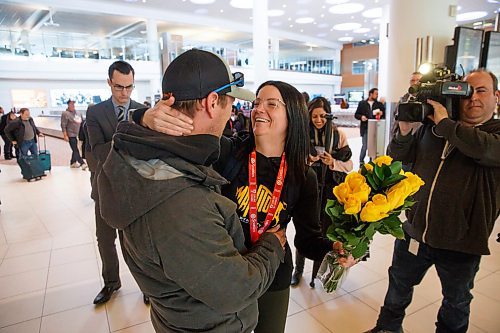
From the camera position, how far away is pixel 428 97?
1757 millimetres

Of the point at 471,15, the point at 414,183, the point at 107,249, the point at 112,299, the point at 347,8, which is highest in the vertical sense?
the point at 347,8

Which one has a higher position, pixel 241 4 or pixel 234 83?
pixel 241 4

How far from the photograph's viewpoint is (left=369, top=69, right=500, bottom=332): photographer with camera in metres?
1.60

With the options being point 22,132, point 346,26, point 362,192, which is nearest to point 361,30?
point 346,26

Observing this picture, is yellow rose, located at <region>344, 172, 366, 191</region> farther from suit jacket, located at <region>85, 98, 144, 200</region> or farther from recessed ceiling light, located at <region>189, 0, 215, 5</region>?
recessed ceiling light, located at <region>189, 0, 215, 5</region>

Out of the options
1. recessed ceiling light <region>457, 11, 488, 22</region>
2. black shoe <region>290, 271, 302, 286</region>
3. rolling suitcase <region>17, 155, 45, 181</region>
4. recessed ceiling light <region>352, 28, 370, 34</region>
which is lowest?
black shoe <region>290, 271, 302, 286</region>

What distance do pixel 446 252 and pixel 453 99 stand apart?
79 centimetres

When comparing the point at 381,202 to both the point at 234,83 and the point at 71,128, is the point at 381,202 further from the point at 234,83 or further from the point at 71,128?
the point at 71,128

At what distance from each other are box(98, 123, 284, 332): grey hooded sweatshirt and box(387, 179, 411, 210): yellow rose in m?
0.47

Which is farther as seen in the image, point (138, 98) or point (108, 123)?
point (138, 98)

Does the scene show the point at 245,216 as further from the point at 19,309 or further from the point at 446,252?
the point at 19,309

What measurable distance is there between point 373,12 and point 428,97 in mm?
18866

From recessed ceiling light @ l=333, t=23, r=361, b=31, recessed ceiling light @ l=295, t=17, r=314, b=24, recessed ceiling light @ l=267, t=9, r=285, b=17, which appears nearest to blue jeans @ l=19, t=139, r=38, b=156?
recessed ceiling light @ l=267, t=9, r=285, b=17

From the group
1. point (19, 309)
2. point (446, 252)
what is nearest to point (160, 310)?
point (446, 252)
